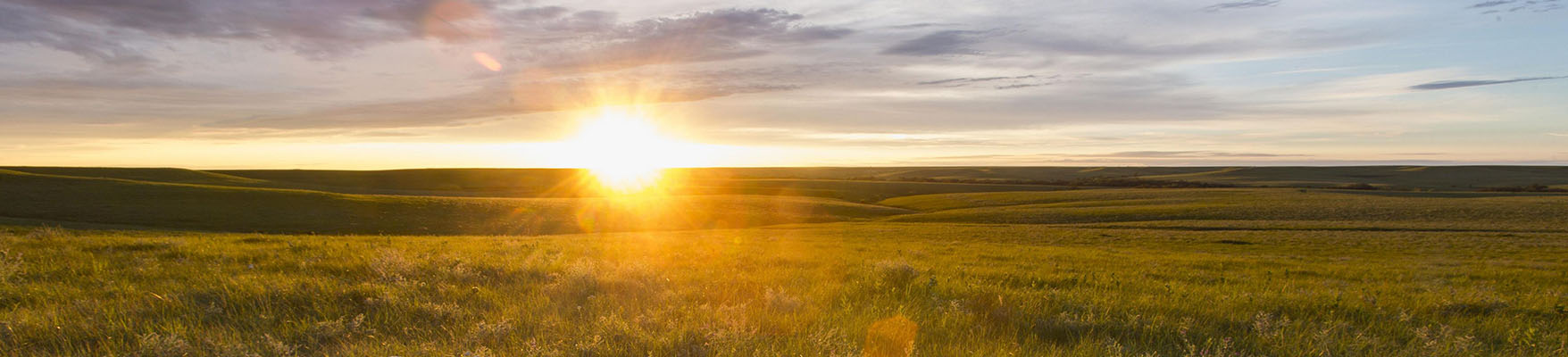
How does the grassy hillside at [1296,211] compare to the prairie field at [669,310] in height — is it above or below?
below

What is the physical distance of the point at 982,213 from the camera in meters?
59.0

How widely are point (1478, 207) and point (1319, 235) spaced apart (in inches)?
1143

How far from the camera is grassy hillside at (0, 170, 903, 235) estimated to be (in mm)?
43281

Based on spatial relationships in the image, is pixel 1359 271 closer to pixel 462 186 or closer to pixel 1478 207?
pixel 1478 207

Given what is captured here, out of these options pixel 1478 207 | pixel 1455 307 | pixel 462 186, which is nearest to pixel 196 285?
pixel 1455 307

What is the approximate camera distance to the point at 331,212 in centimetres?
4866

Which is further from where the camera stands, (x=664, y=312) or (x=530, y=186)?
(x=530, y=186)

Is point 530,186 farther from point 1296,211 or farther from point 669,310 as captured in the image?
point 669,310

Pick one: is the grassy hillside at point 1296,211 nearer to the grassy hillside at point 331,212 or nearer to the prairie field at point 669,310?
the grassy hillside at point 331,212

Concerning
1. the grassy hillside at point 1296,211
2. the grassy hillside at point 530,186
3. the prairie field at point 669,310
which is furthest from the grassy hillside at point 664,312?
the grassy hillside at point 530,186

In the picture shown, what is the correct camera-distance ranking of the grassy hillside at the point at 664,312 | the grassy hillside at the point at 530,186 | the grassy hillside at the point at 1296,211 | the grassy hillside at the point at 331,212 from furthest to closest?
the grassy hillside at the point at 530,186 < the grassy hillside at the point at 1296,211 < the grassy hillside at the point at 331,212 < the grassy hillside at the point at 664,312

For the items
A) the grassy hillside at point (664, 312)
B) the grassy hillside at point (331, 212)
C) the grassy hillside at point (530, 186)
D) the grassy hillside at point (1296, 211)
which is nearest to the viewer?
the grassy hillside at point (664, 312)

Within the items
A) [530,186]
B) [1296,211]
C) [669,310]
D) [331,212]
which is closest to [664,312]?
[669,310]

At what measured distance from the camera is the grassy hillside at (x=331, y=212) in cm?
4328
